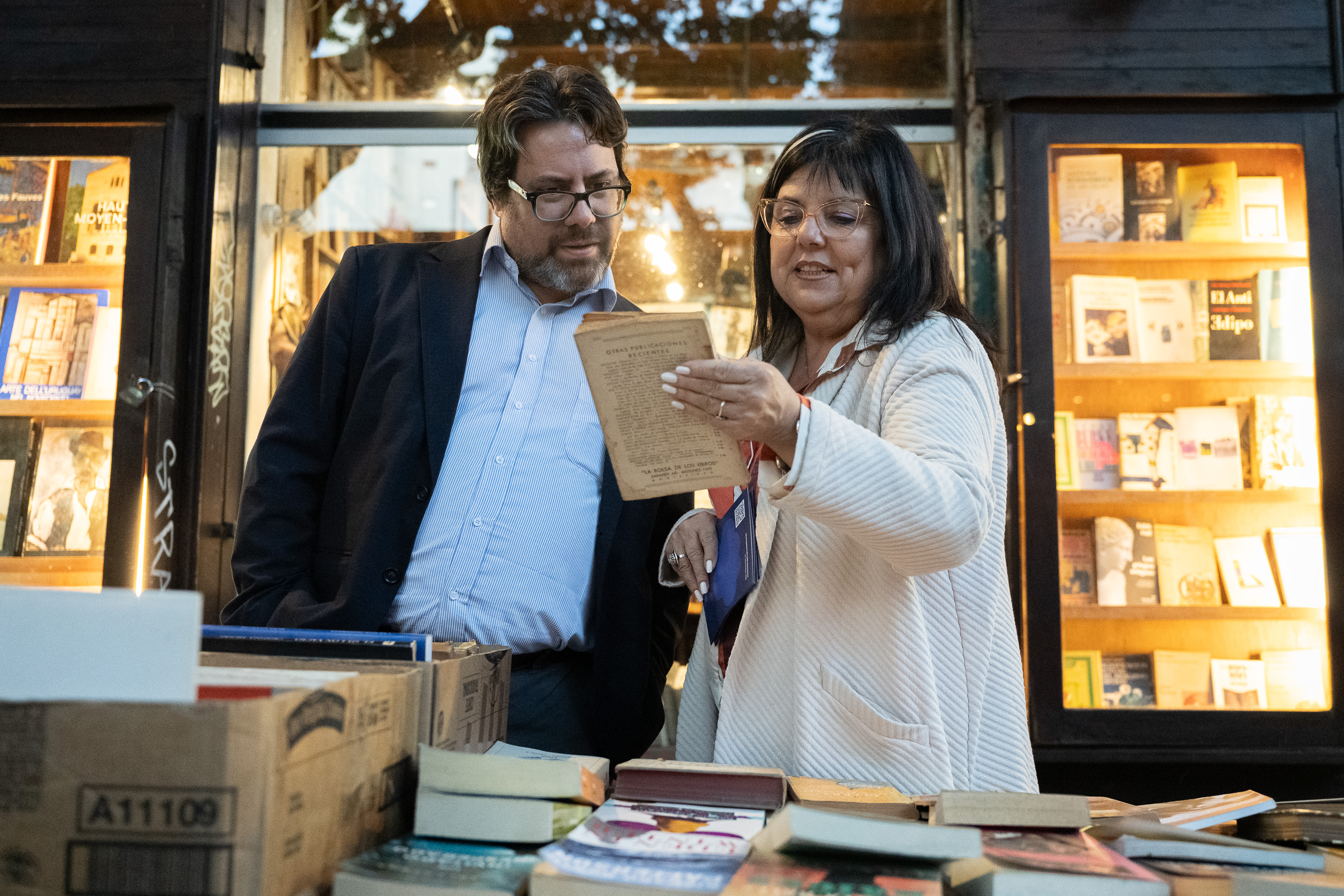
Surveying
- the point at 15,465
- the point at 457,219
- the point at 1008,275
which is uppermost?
the point at 457,219

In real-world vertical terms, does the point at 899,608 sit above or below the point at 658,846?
above

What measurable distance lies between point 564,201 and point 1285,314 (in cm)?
244

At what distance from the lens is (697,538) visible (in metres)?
1.59

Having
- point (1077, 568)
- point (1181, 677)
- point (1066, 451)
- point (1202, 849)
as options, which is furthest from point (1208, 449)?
point (1202, 849)

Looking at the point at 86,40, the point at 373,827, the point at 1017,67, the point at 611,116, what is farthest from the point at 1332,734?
the point at 86,40

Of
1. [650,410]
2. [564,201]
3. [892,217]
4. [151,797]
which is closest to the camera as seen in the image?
[151,797]

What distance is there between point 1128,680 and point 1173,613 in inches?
10.1

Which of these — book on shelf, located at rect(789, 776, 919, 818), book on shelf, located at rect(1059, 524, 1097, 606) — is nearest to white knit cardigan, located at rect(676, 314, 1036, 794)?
book on shelf, located at rect(789, 776, 919, 818)

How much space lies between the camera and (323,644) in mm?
1091

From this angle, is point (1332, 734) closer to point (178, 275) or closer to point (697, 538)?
point (697, 538)

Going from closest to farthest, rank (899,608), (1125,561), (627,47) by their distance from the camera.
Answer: (899,608), (1125,561), (627,47)

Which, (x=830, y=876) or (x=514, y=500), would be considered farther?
(x=514, y=500)

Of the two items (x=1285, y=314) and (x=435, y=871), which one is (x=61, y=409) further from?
(x=1285, y=314)

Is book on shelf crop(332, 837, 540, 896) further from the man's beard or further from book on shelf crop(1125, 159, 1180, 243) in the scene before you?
book on shelf crop(1125, 159, 1180, 243)
